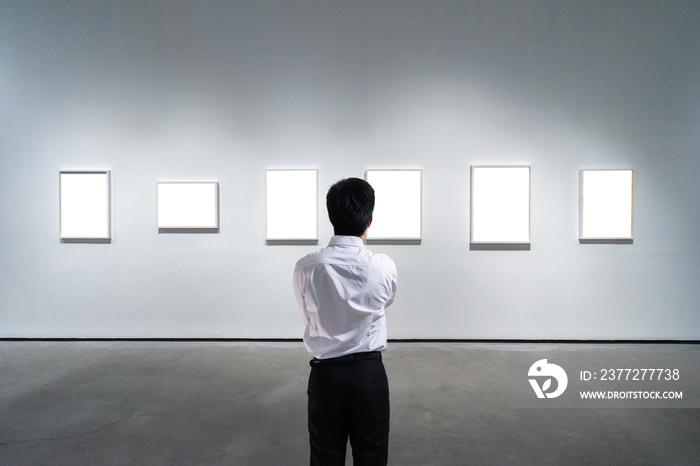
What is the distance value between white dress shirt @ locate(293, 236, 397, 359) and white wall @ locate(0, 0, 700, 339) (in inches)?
143

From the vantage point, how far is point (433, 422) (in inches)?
122

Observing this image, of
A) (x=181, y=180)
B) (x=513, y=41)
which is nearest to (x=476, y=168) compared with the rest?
(x=513, y=41)

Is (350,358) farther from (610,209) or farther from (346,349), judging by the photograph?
(610,209)

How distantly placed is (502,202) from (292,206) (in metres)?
2.59

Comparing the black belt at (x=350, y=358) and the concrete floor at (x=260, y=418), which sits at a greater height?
the black belt at (x=350, y=358)

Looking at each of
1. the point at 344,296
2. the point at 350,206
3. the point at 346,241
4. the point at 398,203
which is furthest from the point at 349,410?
the point at 398,203

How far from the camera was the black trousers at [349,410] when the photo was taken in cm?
157

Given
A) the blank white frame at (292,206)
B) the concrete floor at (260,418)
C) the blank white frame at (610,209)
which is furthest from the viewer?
the blank white frame at (292,206)

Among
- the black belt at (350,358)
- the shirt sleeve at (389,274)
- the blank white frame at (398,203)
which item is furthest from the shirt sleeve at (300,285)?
the blank white frame at (398,203)

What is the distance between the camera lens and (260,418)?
10.3ft

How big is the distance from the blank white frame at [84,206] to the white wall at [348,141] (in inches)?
5.4

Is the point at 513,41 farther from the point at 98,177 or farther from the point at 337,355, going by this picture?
the point at 98,177

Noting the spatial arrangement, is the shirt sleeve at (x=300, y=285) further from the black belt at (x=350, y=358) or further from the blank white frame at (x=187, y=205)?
the blank white frame at (x=187, y=205)

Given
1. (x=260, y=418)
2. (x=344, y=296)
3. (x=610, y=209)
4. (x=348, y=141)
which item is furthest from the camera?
(x=348, y=141)
